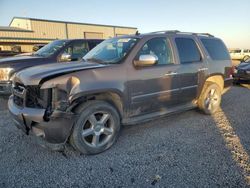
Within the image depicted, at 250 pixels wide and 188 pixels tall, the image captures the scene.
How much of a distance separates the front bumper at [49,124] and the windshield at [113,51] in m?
1.32

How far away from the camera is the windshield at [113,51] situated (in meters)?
3.87

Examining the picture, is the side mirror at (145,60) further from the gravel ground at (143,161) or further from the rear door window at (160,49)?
the gravel ground at (143,161)

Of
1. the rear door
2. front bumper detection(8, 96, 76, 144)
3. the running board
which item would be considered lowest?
the running board

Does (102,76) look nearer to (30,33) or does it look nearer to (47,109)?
(47,109)

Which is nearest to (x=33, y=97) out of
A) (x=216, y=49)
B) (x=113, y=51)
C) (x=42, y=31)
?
(x=113, y=51)

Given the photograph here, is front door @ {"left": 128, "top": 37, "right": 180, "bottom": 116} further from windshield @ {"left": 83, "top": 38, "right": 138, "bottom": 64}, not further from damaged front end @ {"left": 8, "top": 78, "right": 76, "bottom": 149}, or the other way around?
damaged front end @ {"left": 8, "top": 78, "right": 76, "bottom": 149}

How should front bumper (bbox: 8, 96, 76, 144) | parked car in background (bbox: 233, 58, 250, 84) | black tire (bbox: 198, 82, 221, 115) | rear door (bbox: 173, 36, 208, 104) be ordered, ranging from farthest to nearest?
parked car in background (bbox: 233, 58, 250, 84) < black tire (bbox: 198, 82, 221, 115) < rear door (bbox: 173, 36, 208, 104) < front bumper (bbox: 8, 96, 76, 144)

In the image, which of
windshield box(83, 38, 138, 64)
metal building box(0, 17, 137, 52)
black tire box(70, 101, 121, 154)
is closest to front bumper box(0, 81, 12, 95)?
windshield box(83, 38, 138, 64)

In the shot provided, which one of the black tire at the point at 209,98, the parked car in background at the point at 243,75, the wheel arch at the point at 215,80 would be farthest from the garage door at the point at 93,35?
the black tire at the point at 209,98

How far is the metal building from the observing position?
30.8 meters

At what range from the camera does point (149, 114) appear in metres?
4.10

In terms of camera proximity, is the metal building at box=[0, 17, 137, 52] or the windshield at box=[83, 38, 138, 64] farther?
the metal building at box=[0, 17, 137, 52]

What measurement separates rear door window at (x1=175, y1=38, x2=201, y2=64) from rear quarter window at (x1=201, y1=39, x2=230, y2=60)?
41cm

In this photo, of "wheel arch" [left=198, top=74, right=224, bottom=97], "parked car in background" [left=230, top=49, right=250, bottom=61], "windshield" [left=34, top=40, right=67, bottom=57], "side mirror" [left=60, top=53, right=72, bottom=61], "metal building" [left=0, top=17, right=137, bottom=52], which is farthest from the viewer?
"metal building" [left=0, top=17, right=137, bottom=52]
